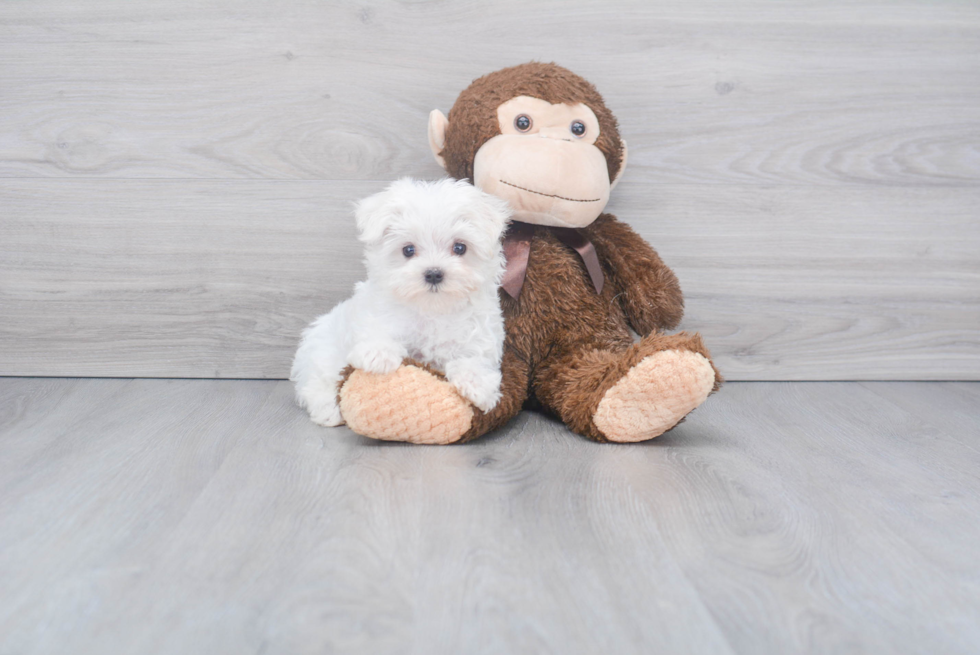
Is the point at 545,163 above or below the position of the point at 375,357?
above

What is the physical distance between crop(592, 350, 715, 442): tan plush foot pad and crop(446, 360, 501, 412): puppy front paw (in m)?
0.16

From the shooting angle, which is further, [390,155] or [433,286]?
[390,155]

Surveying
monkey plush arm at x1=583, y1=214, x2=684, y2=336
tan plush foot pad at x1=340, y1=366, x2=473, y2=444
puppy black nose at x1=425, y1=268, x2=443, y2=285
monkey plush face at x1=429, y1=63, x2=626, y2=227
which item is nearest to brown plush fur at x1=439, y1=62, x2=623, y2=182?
monkey plush face at x1=429, y1=63, x2=626, y2=227

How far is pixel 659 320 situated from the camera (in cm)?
121

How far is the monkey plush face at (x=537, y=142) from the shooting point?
44.4 inches

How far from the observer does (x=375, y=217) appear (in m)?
1.03

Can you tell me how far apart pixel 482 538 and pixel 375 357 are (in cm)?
34

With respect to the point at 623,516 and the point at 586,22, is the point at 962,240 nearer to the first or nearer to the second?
the point at 586,22

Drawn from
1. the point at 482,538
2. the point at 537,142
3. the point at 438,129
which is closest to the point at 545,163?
the point at 537,142

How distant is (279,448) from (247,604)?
16.8 inches

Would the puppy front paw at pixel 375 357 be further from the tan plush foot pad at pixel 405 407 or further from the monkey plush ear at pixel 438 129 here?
the monkey plush ear at pixel 438 129

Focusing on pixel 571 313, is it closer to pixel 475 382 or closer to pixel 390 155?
pixel 475 382

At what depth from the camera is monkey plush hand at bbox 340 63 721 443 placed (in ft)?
3.39

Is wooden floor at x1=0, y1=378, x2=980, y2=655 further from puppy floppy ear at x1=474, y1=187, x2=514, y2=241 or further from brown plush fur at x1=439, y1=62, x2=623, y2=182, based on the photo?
brown plush fur at x1=439, y1=62, x2=623, y2=182
